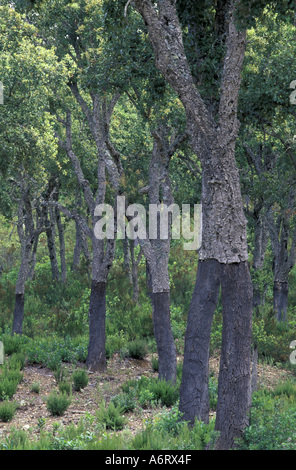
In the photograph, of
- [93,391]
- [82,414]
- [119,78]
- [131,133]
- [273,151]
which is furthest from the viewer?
[131,133]

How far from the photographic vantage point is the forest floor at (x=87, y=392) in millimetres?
8328

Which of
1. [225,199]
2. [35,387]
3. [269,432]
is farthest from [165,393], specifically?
[225,199]

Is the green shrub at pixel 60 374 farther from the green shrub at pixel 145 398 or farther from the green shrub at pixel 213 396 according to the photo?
the green shrub at pixel 213 396

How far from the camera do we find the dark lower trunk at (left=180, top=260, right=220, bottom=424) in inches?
290

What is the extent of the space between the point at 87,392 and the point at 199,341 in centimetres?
425

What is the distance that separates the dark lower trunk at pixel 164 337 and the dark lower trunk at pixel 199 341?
2.99m

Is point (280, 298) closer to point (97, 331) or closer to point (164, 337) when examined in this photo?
point (97, 331)

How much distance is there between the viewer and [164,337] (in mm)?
10883

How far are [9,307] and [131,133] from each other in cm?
834

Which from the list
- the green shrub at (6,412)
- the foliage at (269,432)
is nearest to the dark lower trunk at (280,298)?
the green shrub at (6,412)

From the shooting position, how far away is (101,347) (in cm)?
1265

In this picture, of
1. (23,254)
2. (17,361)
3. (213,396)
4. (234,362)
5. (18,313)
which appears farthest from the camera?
(18,313)
